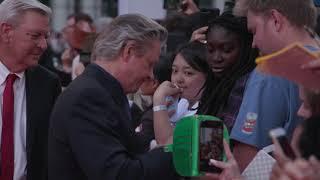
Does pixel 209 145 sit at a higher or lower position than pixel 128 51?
lower

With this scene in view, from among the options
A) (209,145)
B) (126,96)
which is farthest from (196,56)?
(209,145)

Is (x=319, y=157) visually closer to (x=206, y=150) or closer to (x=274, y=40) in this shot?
(x=206, y=150)

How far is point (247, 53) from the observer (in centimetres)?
376

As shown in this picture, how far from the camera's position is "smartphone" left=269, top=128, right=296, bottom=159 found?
7.30 ft

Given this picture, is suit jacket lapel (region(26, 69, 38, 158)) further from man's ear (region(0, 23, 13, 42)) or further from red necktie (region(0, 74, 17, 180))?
man's ear (region(0, 23, 13, 42))

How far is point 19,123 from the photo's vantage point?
4.12 meters

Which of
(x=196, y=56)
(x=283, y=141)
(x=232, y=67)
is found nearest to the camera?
(x=283, y=141)

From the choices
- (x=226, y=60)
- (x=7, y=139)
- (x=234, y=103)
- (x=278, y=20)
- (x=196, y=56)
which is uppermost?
(x=278, y=20)

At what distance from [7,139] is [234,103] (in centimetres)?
122

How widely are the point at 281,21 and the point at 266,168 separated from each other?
0.66 metres

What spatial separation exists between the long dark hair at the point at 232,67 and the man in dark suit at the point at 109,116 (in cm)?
44

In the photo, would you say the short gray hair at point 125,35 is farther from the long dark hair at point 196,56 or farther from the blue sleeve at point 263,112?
the long dark hair at point 196,56

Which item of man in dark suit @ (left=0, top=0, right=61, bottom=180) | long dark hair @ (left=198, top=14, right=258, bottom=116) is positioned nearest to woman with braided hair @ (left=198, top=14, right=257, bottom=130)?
long dark hair @ (left=198, top=14, right=258, bottom=116)

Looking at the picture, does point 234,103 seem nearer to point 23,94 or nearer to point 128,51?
point 128,51
